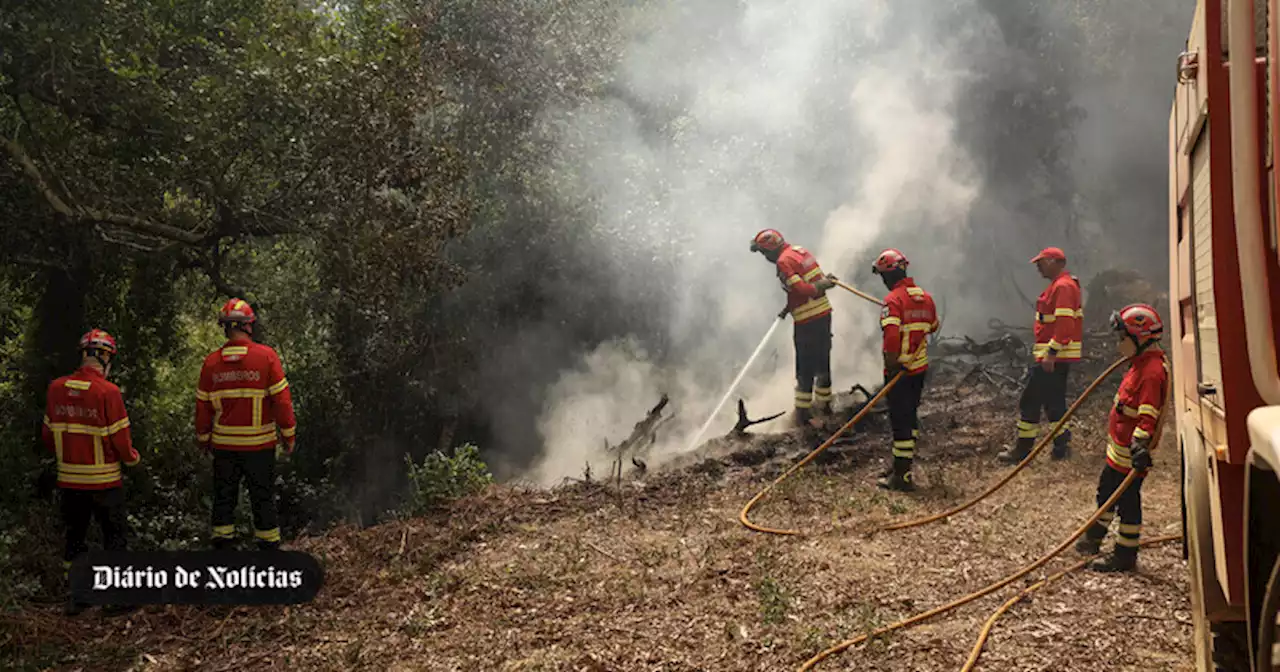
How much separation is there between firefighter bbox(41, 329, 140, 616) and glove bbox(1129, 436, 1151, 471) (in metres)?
6.06

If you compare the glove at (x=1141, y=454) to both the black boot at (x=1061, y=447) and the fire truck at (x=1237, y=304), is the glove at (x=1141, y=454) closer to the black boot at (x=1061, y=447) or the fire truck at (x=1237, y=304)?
the fire truck at (x=1237, y=304)

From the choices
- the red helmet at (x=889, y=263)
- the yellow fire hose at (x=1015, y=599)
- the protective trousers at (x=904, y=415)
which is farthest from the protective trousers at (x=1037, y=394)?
the yellow fire hose at (x=1015, y=599)

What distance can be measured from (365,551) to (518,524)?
116 centimetres

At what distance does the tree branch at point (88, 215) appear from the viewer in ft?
21.2

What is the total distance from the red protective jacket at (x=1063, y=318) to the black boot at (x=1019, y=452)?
0.77 metres

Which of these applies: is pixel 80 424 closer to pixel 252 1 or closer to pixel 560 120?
pixel 252 1

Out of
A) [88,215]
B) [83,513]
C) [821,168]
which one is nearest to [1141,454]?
[83,513]

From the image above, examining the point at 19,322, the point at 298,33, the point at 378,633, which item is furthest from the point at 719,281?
the point at 378,633

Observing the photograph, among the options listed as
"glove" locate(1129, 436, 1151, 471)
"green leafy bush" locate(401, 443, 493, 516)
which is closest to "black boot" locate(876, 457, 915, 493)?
"glove" locate(1129, 436, 1151, 471)

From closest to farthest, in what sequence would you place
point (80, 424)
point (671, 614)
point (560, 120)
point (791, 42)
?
1. point (671, 614)
2. point (80, 424)
3. point (560, 120)
4. point (791, 42)

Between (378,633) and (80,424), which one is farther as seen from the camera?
(80,424)

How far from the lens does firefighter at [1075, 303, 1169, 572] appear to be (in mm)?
5344

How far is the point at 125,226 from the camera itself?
7.75 m

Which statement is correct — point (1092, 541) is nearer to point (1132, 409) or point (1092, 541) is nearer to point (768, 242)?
point (1132, 409)
